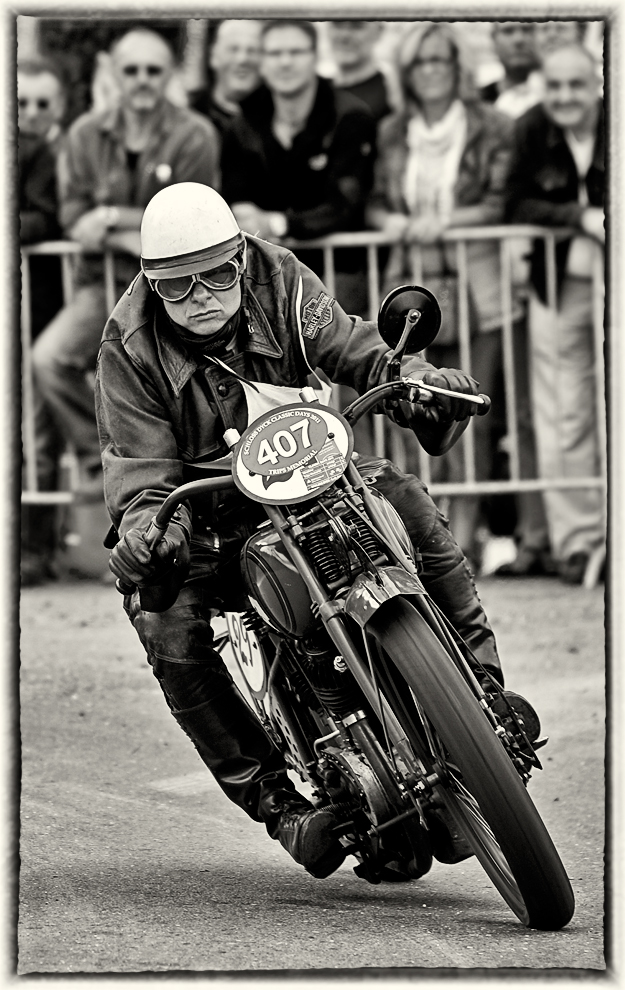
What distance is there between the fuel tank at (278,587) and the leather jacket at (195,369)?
23 centimetres

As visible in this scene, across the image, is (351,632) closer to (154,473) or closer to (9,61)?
(154,473)

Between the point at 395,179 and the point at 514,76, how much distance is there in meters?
0.91

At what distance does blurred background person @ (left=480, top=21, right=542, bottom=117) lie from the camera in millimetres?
8992

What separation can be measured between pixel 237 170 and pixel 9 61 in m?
4.69

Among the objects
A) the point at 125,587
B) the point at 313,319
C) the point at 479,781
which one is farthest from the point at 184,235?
the point at 479,781

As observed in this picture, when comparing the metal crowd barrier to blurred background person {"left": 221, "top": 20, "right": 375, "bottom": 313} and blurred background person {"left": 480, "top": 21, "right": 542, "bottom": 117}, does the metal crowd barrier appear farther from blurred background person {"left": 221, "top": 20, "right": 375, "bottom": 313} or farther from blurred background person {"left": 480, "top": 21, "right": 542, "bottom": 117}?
blurred background person {"left": 480, "top": 21, "right": 542, "bottom": 117}

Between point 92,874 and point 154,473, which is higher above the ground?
point 154,473

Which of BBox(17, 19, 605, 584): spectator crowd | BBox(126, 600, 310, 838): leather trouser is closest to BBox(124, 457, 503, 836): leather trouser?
BBox(126, 600, 310, 838): leather trouser

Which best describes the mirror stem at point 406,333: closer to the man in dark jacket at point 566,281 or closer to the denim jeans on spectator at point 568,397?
the man in dark jacket at point 566,281

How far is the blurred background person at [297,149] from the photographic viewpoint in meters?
8.91

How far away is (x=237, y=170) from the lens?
896cm

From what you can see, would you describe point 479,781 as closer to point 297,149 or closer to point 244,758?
point 244,758

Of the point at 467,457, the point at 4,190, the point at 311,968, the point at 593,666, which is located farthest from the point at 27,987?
the point at 467,457

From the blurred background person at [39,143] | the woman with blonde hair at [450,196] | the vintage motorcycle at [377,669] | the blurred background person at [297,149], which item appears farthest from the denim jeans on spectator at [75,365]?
the vintage motorcycle at [377,669]
